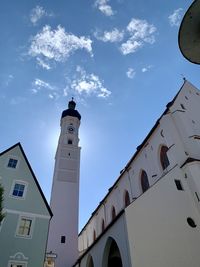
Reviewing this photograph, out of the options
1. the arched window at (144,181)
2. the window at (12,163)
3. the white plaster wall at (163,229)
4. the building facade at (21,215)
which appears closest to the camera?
the white plaster wall at (163,229)

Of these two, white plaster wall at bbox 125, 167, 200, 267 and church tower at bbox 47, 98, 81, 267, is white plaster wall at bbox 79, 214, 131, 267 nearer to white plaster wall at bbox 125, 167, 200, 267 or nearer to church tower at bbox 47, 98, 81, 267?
white plaster wall at bbox 125, 167, 200, 267

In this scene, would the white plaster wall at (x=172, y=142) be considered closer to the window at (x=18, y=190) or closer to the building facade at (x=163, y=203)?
the building facade at (x=163, y=203)

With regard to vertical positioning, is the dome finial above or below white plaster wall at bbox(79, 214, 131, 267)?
above

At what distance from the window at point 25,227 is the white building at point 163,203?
4.74 meters

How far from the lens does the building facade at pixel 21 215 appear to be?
43.5 ft

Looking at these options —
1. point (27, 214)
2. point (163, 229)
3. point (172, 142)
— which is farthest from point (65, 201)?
point (163, 229)

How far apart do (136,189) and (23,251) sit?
10131 mm

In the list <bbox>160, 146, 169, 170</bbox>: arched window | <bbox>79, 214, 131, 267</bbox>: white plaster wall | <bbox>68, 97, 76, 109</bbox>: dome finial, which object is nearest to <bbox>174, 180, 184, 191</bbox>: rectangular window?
<bbox>160, 146, 169, 170</bbox>: arched window

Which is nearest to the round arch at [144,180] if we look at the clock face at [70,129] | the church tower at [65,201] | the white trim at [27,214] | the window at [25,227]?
the white trim at [27,214]

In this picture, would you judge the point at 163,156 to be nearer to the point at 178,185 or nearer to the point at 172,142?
the point at 172,142

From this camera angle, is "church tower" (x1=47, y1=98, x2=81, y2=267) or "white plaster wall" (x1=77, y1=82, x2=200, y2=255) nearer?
"white plaster wall" (x1=77, y1=82, x2=200, y2=255)

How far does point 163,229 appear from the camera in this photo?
33.8 ft

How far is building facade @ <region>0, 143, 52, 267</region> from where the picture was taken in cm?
1326

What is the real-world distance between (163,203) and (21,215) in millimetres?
9713
